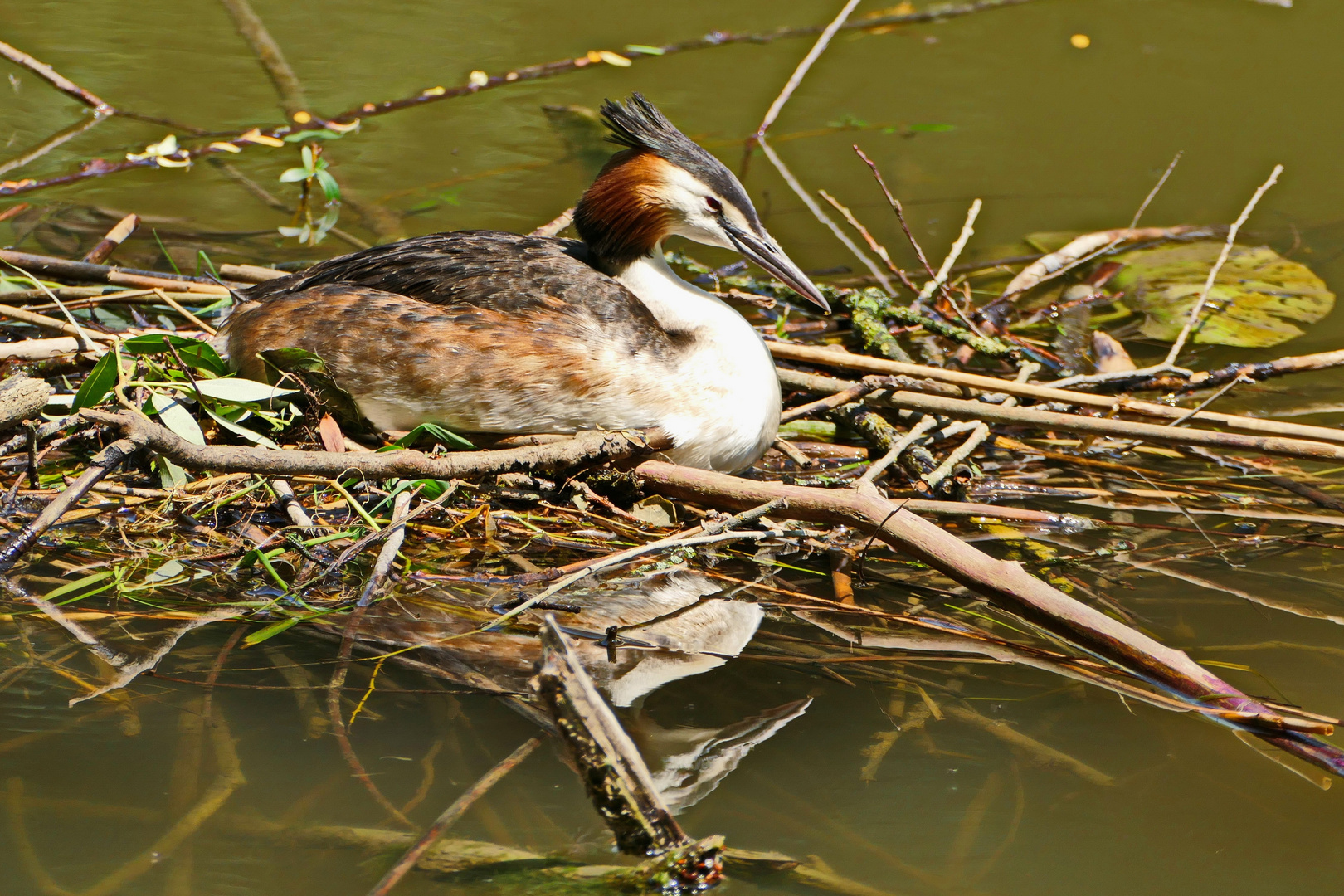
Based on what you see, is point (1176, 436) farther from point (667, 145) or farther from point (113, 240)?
point (113, 240)

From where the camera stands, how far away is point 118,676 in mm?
2553

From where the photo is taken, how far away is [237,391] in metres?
3.37

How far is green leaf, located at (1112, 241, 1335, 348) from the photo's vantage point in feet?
15.8

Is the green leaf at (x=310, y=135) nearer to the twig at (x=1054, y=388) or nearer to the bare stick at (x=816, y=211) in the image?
the bare stick at (x=816, y=211)

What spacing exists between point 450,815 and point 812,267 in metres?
3.62

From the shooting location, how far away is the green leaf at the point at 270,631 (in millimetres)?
2703

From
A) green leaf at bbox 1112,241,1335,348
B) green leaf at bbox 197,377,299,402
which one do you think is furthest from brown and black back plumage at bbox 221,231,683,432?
green leaf at bbox 1112,241,1335,348

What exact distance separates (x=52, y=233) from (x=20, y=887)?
3877mm

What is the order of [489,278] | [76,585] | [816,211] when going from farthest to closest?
[816,211] < [489,278] < [76,585]

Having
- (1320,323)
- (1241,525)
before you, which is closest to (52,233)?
(1241,525)

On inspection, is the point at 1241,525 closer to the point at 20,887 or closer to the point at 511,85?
the point at 20,887

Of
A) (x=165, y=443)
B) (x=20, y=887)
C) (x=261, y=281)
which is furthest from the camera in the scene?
(x=261, y=281)

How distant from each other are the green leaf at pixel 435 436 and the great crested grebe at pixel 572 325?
39 millimetres

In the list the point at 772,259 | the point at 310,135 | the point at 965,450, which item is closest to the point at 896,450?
the point at 965,450
